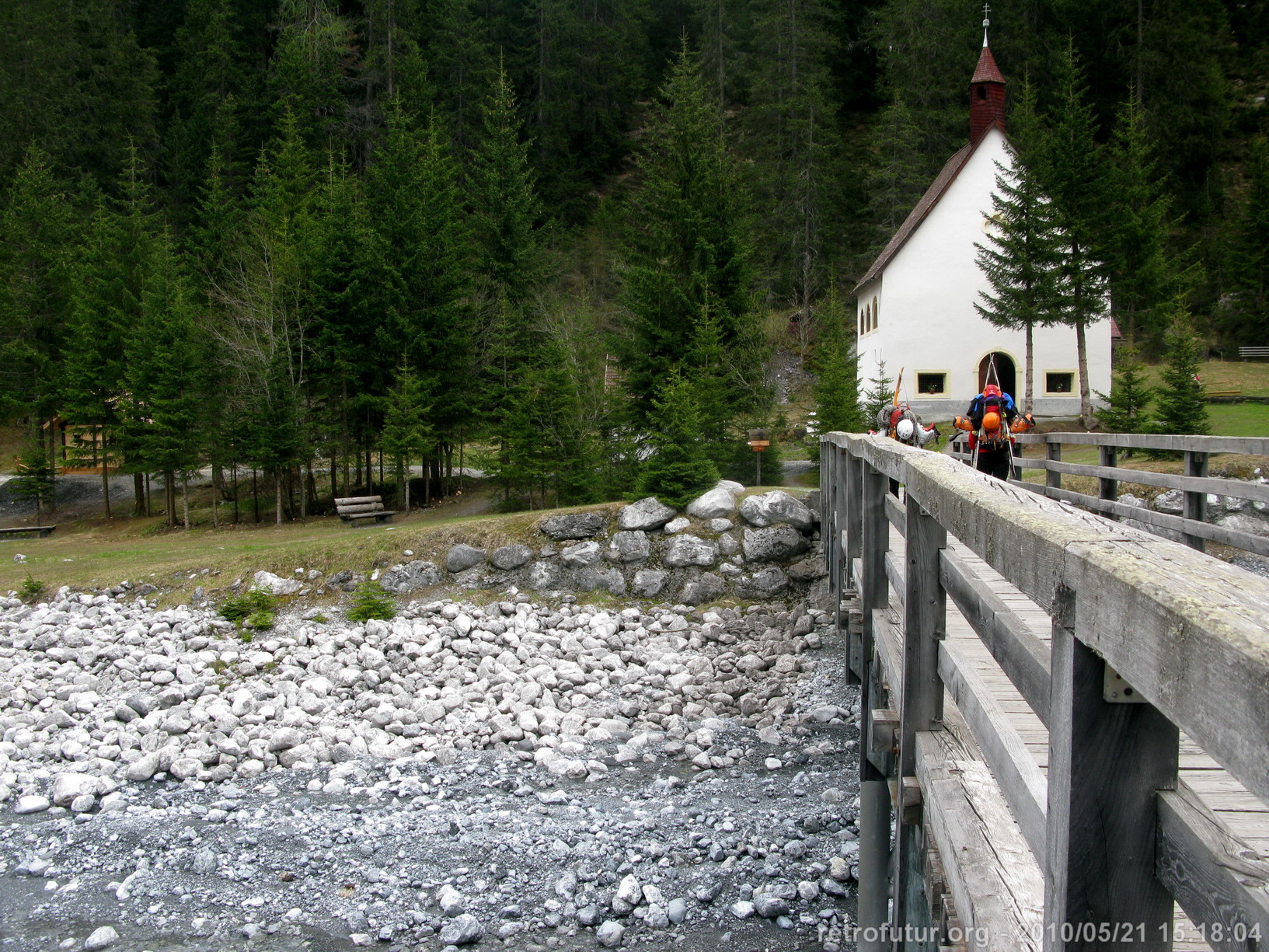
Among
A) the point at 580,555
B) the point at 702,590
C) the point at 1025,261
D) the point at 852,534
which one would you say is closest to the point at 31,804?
the point at 852,534

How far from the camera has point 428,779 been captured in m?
10.4

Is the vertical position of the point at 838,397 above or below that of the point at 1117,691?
above

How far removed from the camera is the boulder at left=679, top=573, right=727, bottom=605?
54.3 ft

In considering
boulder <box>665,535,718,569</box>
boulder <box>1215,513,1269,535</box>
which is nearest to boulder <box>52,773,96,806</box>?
boulder <box>665,535,718,569</box>

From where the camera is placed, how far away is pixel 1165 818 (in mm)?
1354

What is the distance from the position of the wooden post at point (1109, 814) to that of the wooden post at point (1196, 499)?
5.88m

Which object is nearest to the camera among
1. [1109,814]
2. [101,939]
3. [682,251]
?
[1109,814]

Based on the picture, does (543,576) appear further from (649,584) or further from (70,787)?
(70,787)

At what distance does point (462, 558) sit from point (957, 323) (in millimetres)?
23257

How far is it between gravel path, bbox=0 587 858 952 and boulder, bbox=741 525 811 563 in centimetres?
150

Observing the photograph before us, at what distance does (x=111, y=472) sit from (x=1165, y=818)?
37.0m

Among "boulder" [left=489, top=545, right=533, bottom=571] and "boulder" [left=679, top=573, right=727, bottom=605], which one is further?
"boulder" [left=489, top=545, right=533, bottom=571]

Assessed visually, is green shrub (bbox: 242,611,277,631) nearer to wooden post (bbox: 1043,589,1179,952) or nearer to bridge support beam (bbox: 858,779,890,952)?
bridge support beam (bbox: 858,779,890,952)

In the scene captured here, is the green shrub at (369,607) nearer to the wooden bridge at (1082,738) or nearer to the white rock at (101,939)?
the white rock at (101,939)
